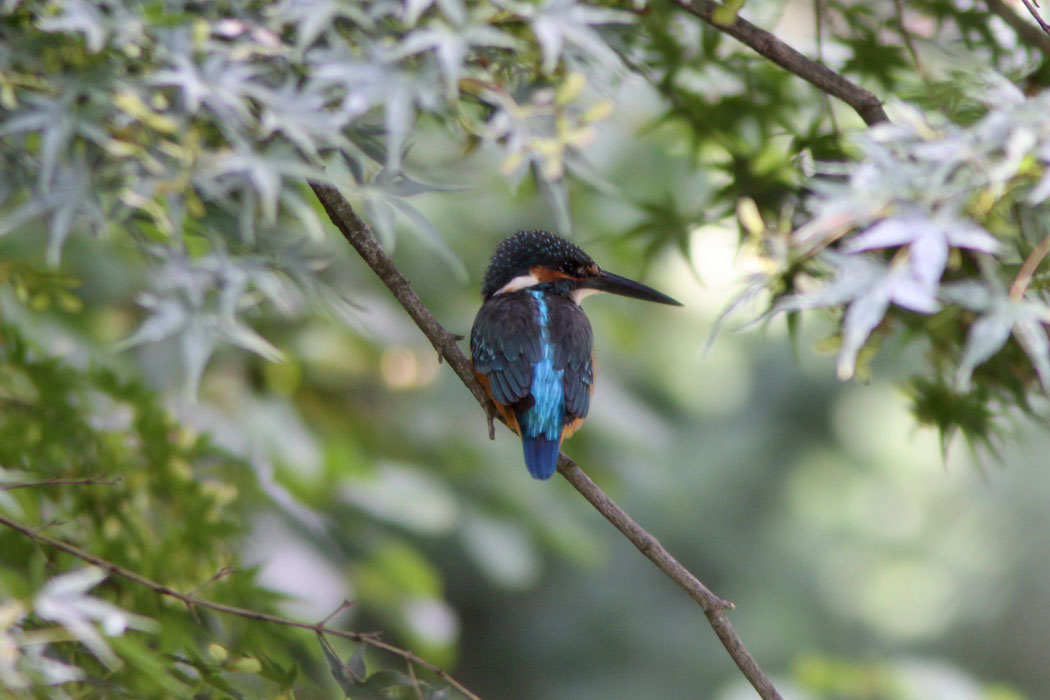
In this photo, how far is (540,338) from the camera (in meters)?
2.20

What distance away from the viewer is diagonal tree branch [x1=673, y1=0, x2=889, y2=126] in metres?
1.73

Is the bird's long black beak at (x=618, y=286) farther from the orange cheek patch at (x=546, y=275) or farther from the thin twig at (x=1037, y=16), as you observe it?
the thin twig at (x=1037, y=16)

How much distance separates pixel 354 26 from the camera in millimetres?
1327

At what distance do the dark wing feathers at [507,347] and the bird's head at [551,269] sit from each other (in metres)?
0.18

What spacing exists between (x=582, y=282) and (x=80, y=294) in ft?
4.89

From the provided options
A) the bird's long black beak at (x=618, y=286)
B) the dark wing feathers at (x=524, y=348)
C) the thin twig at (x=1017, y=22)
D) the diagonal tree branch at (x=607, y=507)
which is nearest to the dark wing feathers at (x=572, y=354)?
the dark wing feathers at (x=524, y=348)

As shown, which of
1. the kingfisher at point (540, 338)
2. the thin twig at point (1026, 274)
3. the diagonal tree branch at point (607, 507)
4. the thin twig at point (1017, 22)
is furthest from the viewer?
the kingfisher at point (540, 338)

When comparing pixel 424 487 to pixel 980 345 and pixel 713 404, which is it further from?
pixel 713 404

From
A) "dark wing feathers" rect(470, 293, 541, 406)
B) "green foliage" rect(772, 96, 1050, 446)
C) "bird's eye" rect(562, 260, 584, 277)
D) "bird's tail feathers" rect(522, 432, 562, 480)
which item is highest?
"green foliage" rect(772, 96, 1050, 446)

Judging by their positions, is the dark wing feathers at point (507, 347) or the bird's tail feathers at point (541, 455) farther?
the dark wing feathers at point (507, 347)

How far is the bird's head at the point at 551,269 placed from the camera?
245cm

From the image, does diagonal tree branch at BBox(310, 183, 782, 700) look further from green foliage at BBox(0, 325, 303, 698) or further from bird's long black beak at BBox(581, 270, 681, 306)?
bird's long black beak at BBox(581, 270, 681, 306)

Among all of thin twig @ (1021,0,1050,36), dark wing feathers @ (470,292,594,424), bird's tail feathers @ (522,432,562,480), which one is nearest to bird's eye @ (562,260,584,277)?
dark wing feathers @ (470,292,594,424)

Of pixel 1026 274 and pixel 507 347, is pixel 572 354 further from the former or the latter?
pixel 1026 274
